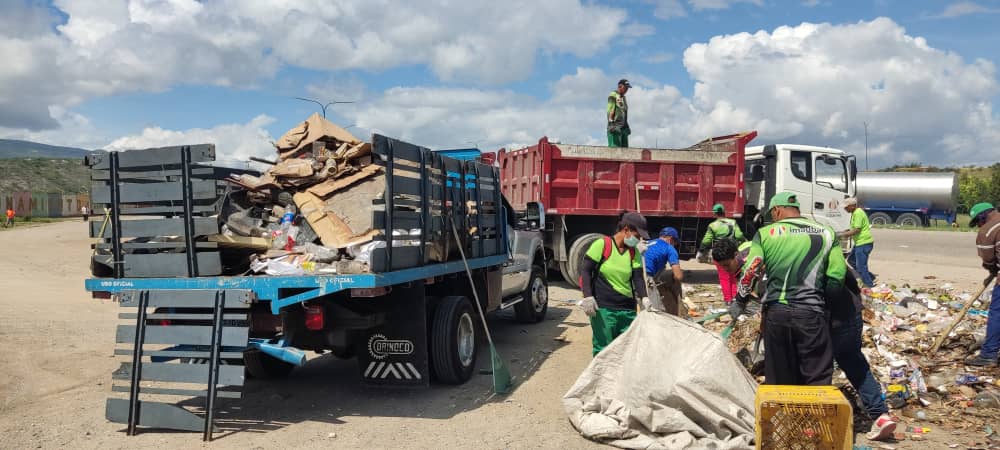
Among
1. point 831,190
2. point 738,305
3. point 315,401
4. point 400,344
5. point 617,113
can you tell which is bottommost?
point 315,401

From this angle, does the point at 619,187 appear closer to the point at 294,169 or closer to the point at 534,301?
the point at 534,301

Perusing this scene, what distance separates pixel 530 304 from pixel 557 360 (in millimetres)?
2157

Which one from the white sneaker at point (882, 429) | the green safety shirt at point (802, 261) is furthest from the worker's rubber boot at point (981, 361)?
the green safety shirt at point (802, 261)

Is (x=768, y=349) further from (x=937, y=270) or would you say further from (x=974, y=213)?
(x=937, y=270)

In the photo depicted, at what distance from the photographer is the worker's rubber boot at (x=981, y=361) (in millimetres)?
6345

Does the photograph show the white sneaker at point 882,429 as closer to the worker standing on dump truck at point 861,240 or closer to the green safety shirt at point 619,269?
the green safety shirt at point 619,269

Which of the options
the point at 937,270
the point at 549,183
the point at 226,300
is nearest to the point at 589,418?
the point at 226,300

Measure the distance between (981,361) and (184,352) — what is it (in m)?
6.54

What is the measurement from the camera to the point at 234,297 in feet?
17.3

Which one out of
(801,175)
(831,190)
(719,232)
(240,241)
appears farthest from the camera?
(831,190)

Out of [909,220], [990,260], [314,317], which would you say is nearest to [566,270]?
[990,260]

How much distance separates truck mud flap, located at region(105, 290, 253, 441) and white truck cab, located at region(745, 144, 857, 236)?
10781 millimetres

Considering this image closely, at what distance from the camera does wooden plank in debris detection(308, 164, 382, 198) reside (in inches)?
245

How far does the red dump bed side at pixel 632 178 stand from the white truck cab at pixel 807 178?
1.96 ft
